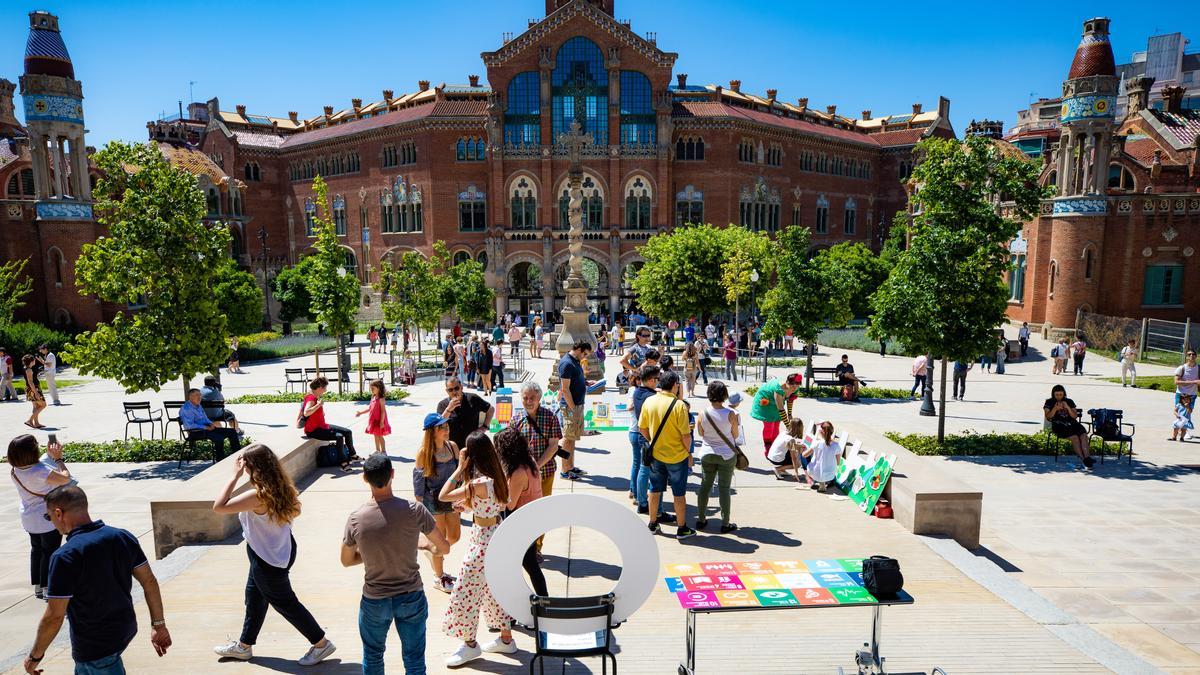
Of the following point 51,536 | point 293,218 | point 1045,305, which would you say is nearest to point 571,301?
point 51,536

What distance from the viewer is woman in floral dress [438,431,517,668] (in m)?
5.53

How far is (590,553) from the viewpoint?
7750 millimetres

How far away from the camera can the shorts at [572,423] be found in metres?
10.1

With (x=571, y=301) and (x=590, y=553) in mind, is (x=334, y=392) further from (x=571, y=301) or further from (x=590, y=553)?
(x=590, y=553)

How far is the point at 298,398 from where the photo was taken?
20.4 meters

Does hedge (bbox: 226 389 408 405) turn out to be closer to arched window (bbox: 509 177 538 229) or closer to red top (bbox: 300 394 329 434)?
red top (bbox: 300 394 329 434)

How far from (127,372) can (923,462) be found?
45.0ft

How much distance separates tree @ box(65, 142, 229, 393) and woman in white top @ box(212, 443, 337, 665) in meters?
9.87

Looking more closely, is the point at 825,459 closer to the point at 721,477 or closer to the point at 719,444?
the point at 721,477

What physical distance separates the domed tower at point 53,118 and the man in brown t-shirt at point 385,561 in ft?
112

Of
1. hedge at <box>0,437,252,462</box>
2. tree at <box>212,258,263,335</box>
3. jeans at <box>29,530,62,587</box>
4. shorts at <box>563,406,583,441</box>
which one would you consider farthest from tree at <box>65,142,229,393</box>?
tree at <box>212,258,263,335</box>

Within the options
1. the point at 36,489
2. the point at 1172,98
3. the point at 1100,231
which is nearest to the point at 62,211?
the point at 36,489

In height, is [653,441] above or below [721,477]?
above

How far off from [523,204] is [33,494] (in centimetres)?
4301
